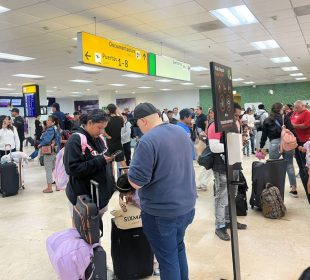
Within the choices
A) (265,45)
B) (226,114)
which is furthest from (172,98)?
(226,114)

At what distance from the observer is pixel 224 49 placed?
8.91 metres

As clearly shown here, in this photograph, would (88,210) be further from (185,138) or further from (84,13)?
(84,13)

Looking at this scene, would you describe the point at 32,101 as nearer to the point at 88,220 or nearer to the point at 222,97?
A: the point at 88,220

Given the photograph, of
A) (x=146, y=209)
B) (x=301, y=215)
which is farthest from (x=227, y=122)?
(x=301, y=215)

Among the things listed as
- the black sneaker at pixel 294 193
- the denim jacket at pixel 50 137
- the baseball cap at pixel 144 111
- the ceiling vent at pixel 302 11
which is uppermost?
the ceiling vent at pixel 302 11

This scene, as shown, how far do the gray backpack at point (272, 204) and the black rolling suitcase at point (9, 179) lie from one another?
13.8 ft

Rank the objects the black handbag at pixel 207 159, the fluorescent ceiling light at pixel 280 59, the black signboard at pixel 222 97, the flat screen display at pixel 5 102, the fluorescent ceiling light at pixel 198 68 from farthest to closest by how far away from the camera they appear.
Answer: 1. the flat screen display at pixel 5 102
2. the fluorescent ceiling light at pixel 198 68
3. the fluorescent ceiling light at pixel 280 59
4. the black handbag at pixel 207 159
5. the black signboard at pixel 222 97

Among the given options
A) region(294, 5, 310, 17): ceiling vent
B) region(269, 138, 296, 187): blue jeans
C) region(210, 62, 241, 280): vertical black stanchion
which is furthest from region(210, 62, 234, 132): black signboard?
region(294, 5, 310, 17): ceiling vent

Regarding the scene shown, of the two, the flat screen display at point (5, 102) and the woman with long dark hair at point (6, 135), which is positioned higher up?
the flat screen display at point (5, 102)

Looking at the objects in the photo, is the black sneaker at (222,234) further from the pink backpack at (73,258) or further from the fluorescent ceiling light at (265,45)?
the fluorescent ceiling light at (265,45)

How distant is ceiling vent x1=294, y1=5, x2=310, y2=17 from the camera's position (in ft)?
18.3

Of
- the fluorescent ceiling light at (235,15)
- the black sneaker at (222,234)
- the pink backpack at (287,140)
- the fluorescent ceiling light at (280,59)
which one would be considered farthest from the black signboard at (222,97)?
the fluorescent ceiling light at (280,59)

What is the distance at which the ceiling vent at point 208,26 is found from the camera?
6.26 meters

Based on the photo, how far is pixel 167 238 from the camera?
192cm
